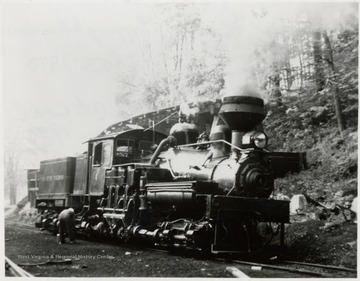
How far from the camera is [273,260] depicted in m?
6.61

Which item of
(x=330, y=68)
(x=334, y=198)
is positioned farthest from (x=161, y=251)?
(x=330, y=68)

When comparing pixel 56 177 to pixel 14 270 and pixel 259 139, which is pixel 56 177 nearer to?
pixel 14 270

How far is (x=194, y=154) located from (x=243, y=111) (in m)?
1.42

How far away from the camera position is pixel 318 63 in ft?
33.3

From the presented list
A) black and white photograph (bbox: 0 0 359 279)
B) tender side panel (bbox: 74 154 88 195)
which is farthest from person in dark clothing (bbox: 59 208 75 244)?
tender side panel (bbox: 74 154 88 195)

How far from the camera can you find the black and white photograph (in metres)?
6.61

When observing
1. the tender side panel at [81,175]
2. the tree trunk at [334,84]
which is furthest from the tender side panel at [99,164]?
the tree trunk at [334,84]

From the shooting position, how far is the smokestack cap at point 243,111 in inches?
283

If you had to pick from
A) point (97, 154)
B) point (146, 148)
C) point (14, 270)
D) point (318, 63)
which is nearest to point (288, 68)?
point (318, 63)

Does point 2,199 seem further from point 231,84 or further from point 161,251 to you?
point 231,84

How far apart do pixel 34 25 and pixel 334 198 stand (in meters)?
6.30

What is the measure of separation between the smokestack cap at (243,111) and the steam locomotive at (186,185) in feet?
0.05

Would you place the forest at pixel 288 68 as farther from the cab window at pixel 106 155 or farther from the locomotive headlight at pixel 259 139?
the cab window at pixel 106 155

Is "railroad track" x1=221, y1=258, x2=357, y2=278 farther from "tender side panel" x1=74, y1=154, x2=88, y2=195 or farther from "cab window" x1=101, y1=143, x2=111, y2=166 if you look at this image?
"tender side panel" x1=74, y1=154, x2=88, y2=195
